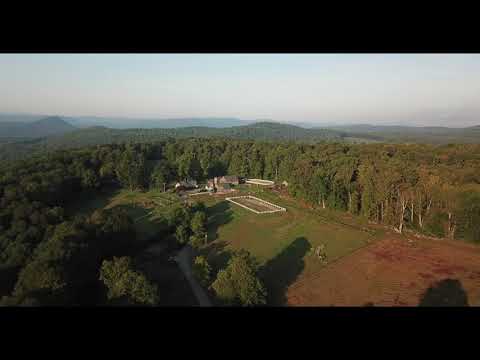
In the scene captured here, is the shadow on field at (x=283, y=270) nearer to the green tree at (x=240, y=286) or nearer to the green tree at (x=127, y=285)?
the green tree at (x=240, y=286)

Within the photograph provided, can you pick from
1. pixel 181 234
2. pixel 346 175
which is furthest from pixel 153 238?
pixel 346 175

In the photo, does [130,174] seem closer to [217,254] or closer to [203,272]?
[217,254]

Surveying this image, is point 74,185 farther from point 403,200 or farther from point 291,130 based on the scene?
point 291,130

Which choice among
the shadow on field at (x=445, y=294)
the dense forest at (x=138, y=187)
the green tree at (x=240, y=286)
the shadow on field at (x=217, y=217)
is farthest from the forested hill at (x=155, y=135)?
the shadow on field at (x=445, y=294)

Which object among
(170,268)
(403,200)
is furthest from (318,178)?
(170,268)
